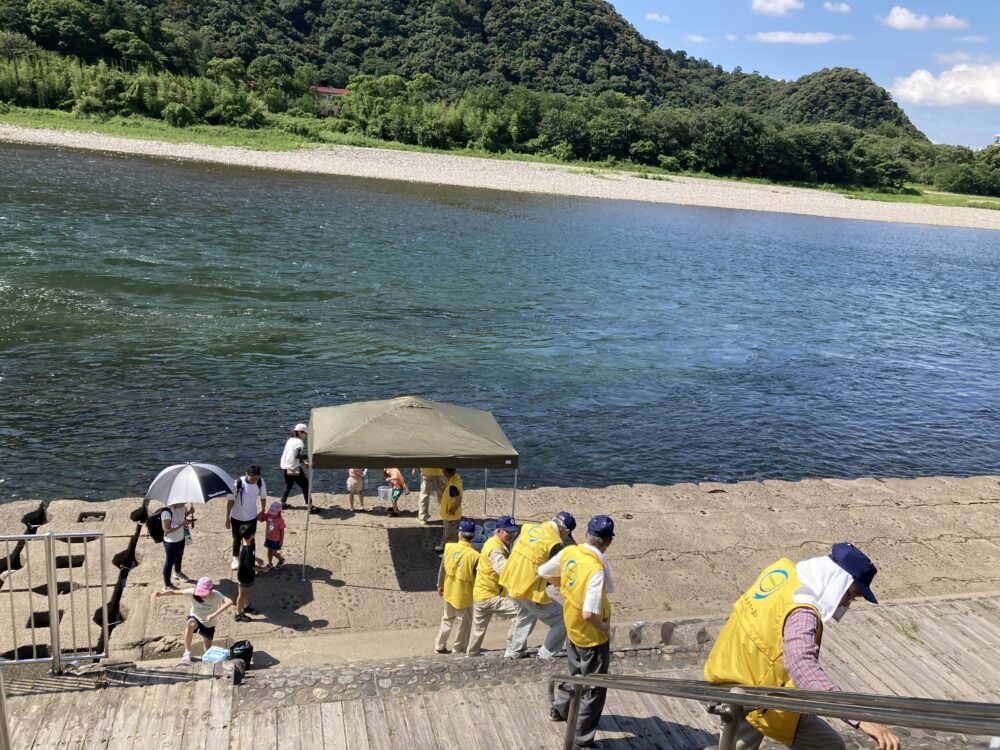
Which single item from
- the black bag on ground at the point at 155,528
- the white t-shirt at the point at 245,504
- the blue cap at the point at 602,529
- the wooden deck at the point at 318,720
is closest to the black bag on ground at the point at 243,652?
the wooden deck at the point at 318,720

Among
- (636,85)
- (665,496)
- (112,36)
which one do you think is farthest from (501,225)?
(636,85)

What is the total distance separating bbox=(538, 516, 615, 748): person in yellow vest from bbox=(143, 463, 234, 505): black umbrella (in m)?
5.48

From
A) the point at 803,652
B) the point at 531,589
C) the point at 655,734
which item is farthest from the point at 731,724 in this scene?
the point at 531,589

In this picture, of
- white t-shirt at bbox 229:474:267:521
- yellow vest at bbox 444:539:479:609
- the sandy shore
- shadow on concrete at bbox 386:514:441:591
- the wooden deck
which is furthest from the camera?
the sandy shore

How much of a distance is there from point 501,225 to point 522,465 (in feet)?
115

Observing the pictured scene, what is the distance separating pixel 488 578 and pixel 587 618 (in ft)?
6.86

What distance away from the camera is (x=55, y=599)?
621cm

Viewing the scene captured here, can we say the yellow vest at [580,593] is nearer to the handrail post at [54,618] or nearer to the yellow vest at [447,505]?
the handrail post at [54,618]

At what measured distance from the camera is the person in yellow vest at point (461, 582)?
794cm

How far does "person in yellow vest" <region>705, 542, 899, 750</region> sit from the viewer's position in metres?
4.35

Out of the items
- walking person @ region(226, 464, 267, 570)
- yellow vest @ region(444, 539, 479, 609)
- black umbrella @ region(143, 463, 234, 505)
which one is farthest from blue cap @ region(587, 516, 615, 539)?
black umbrella @ region(143, 463, 234, 505)

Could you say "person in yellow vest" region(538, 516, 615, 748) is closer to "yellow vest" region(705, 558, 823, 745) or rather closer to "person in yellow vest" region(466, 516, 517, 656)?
"yellow vest" region(705, 558, 823, 745)

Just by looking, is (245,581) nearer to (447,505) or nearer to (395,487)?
(447,505)

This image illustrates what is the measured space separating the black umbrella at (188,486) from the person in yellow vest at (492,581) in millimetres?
3955
